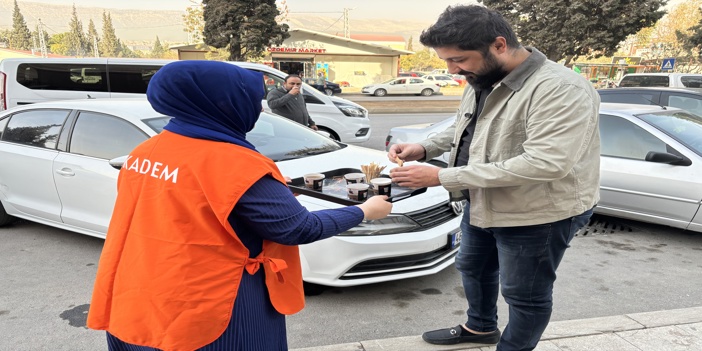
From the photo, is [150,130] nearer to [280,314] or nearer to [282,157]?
[282,157]

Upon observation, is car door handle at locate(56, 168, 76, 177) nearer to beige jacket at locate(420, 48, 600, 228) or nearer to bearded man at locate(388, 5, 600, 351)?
bearded man at locate(388, 5, 600, 351)

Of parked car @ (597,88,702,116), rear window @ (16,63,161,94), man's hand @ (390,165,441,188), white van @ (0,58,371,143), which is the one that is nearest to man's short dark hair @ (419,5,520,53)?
man's hand @ (390,165,441,188)

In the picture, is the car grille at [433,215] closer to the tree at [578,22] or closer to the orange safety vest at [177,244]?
the orange safety vest at [177,244]

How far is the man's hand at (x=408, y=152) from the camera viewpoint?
242cm

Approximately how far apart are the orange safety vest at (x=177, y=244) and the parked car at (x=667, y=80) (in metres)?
12.5

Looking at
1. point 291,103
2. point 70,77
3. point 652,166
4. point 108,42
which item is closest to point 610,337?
point 652,166

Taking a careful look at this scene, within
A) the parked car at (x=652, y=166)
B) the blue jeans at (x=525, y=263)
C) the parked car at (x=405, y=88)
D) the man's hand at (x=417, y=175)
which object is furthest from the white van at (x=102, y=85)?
the parked car at (x=405, y=88)

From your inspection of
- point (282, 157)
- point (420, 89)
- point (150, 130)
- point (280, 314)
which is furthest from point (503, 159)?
point (420, 89)

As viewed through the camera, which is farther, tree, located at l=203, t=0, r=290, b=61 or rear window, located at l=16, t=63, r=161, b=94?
tree, located at l=203, t=0, r=290, b=61

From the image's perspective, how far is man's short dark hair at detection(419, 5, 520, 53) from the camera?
169 centimetres

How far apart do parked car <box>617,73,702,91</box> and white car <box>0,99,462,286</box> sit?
10506 millimetres

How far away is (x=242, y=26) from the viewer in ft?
85.7

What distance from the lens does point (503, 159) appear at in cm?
182

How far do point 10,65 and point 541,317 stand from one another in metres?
10.8
